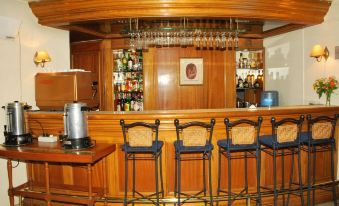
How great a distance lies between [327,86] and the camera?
171 inches

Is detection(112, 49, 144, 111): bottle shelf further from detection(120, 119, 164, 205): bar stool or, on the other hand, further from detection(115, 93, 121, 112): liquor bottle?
detection(120, 119, 164, 205): bar stool

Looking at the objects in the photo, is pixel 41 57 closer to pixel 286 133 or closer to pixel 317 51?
pixel 286 133

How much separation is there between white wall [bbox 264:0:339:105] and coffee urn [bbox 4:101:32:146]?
4.38 meters

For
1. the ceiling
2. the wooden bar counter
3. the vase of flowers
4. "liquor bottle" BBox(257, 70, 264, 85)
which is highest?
the ceiling

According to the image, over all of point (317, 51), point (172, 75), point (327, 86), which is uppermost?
point (317, 51)

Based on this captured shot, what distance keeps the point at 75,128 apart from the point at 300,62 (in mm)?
3975

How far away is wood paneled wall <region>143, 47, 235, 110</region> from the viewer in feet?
19.1

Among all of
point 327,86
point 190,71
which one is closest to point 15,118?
point 190,71

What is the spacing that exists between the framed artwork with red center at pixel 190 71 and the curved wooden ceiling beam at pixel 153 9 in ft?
6.07

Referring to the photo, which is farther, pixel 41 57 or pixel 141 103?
pixel 141 103

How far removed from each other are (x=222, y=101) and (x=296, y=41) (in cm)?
177

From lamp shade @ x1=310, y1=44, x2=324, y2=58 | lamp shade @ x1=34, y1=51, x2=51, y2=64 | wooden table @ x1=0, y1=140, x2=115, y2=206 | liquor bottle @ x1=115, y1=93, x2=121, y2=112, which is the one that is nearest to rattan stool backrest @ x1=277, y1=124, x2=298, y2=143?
lamp shade @ x1=310, y1=44, x2=324, y2=58

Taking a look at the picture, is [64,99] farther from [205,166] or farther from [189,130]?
[205,166]

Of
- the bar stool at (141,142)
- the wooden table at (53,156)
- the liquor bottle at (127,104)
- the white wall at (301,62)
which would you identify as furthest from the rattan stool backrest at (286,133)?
the liquor bottle at (127,104)
